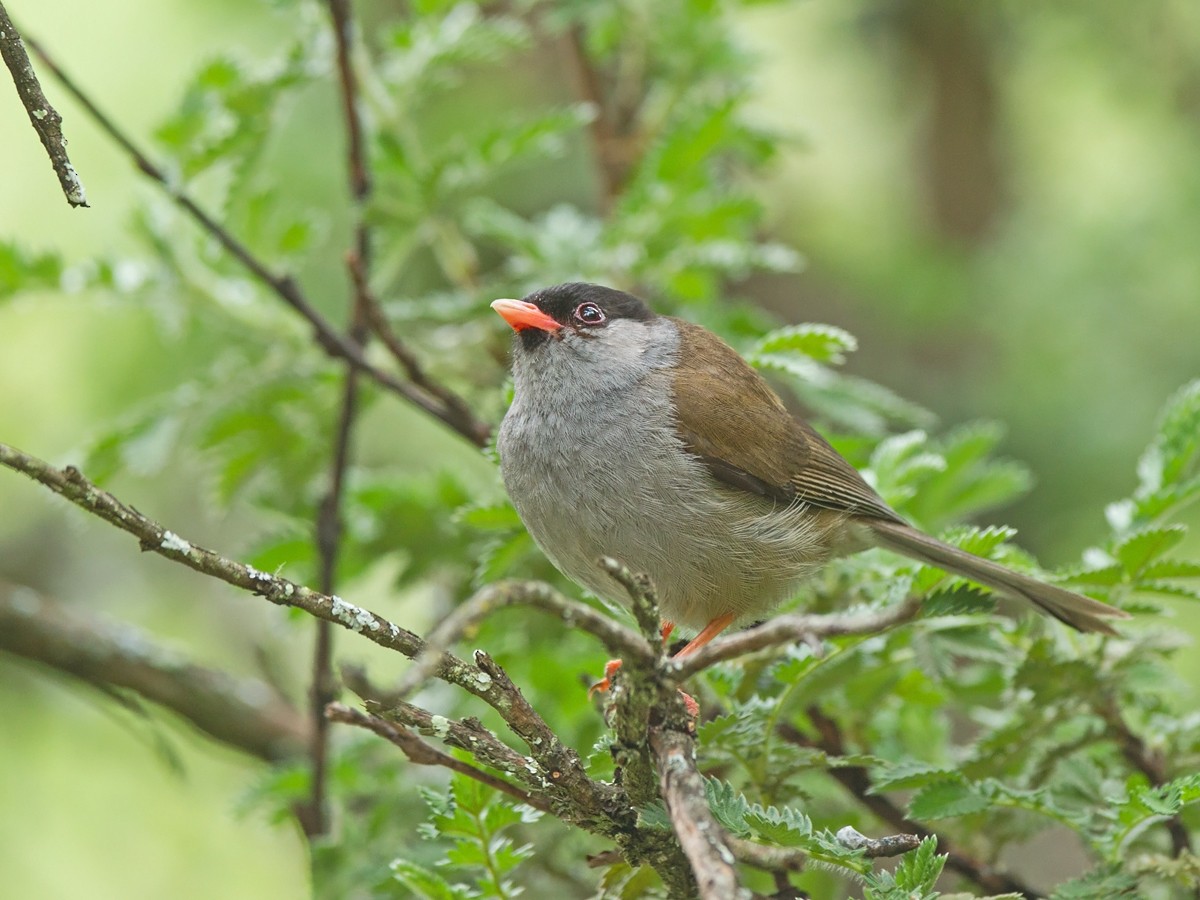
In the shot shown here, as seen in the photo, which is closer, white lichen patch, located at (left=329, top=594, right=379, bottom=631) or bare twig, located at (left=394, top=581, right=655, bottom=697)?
bare twig, located at (left=394, top=581, right=655, bottom=697)

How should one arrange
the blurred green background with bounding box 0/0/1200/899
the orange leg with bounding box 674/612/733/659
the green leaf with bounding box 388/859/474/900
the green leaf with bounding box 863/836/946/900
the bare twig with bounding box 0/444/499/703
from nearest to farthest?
the bare twig with bounding box 0/444/499/703 → the green leaf with bounding box 863/836/946/900 → the green leaf with bounding box 388/859/474/900 → the orange leg with bounding box 674/612/733/659 → the blurred green background with bounding box 0/0/1200/899

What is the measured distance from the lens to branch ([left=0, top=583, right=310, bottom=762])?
14.9ft

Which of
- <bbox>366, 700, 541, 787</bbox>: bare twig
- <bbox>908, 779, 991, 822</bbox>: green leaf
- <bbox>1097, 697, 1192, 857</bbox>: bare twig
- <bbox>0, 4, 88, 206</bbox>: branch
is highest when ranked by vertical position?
<bbox>1097, 697, 1192, 857</bbox>: bare twig

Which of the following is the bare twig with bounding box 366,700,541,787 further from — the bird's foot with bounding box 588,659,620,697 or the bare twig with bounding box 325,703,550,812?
the bird's foot with bounding box 588,659,620,697

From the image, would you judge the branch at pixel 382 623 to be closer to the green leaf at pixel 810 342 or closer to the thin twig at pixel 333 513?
the green leaf at pixel 810 342

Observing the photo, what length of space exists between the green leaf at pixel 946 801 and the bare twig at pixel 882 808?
308 millimetres

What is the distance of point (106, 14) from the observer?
951 centimetres

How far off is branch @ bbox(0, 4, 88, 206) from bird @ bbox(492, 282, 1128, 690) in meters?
1.63

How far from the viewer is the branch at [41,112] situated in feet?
6.50

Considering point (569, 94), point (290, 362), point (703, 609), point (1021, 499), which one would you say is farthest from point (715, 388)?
point (569, 94)

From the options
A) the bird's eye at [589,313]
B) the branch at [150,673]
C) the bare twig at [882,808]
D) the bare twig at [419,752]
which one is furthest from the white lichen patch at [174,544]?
the branch at [150,673]

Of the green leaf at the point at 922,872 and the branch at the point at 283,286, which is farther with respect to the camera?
the branch at the point at 283,286

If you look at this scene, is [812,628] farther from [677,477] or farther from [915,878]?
[677,477]

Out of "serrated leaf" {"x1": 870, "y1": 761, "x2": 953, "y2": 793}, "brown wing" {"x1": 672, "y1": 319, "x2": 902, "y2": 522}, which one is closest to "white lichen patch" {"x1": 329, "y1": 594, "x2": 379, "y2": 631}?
"serrated leaf" {"x1": 870, "y1": 761, "x2": 953, "y2": 793}
